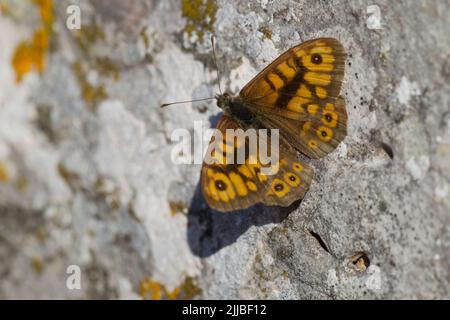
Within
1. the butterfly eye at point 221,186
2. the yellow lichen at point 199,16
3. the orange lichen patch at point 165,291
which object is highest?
the yellow lichen at point 199,16

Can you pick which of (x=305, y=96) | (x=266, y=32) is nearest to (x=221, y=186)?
(x=305, y=96)

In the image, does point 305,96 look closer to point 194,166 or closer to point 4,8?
point 194,166

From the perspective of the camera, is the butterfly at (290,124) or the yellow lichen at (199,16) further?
the yellow lichen at (199,16)

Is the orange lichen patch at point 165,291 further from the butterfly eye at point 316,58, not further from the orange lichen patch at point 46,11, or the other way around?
the orange lichen patch at point 46,11

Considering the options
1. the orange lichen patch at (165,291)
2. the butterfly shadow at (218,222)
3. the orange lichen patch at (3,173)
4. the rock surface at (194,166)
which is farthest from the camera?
the orange lichen patch at (3,173)

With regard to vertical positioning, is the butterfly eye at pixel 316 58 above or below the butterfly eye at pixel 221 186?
above

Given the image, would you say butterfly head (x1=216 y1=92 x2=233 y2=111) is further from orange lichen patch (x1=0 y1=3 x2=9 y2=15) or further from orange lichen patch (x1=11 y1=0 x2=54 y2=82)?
orange lichen patch (x1=0 y1=3 x2=9 y2=15)

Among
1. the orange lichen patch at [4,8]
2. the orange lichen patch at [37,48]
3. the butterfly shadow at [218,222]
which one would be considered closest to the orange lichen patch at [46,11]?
the orange lichen patch at [37,48]
